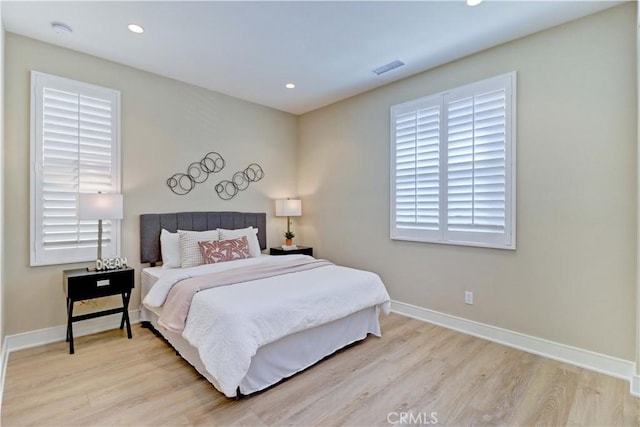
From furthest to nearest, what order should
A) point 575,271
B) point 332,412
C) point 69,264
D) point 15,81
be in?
point 69,264 < point 15,81 < point 575,271 < point 332,412

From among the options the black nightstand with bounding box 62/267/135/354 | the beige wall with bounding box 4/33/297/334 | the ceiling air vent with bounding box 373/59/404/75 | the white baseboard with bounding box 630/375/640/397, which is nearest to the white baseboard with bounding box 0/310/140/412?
the beige wall with bounding box 4/33/297/334

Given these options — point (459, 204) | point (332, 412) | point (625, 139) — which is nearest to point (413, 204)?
point (459, 204)

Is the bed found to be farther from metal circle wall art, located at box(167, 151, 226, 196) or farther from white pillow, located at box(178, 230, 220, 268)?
metal circle wall art, located at box(167, 151, 226, 196)

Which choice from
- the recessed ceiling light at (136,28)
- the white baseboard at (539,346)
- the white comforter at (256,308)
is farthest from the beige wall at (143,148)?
the white baseboard at (539,346)

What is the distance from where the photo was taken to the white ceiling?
2.49 meters

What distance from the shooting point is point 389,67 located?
353 centimetres

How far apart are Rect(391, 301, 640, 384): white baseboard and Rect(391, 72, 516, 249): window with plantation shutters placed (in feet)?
2.72

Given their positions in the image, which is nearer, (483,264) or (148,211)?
(483,264)

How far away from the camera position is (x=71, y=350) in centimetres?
283

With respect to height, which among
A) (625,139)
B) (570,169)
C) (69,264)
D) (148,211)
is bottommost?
(69,264)

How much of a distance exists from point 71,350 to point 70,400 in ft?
2.78

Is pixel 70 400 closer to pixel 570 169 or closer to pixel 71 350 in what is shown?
pixel 71 350

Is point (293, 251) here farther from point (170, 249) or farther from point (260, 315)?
point (260, 315)

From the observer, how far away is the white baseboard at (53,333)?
9.22ft
